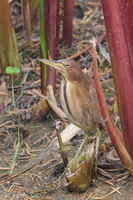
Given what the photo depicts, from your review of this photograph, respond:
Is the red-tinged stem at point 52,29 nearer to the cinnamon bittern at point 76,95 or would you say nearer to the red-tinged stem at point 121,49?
the cinnamon bittern at point 76,95

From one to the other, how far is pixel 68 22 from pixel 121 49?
2.02 meters

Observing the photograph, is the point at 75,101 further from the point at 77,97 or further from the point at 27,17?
the point at 27,17

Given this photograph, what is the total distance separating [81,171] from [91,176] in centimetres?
12

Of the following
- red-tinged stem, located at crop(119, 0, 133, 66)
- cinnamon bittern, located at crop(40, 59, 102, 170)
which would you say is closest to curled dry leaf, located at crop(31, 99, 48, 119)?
cinnamon bittern, located at crop(40, 59, 102, 170)

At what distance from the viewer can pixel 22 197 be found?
2.62m

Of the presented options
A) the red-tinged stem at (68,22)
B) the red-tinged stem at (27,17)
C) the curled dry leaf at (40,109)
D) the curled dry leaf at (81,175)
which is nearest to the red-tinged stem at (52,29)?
Result: the curled dry leaf at (40,109)

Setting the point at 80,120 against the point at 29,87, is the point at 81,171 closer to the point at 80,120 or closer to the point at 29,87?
the point at 80,120

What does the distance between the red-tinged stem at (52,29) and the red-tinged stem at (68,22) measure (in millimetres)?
692

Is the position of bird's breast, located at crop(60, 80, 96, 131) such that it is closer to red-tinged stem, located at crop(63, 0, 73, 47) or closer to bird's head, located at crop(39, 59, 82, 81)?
bird's head, located at crop(39, 59, 82, 81)

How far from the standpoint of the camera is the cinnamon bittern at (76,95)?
2.75 metres

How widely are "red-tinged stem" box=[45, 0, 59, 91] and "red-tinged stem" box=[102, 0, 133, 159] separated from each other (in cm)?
113

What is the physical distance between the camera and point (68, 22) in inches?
170

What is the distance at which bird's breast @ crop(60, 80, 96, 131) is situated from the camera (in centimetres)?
276

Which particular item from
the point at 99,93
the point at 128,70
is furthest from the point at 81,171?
the point at 128,70
